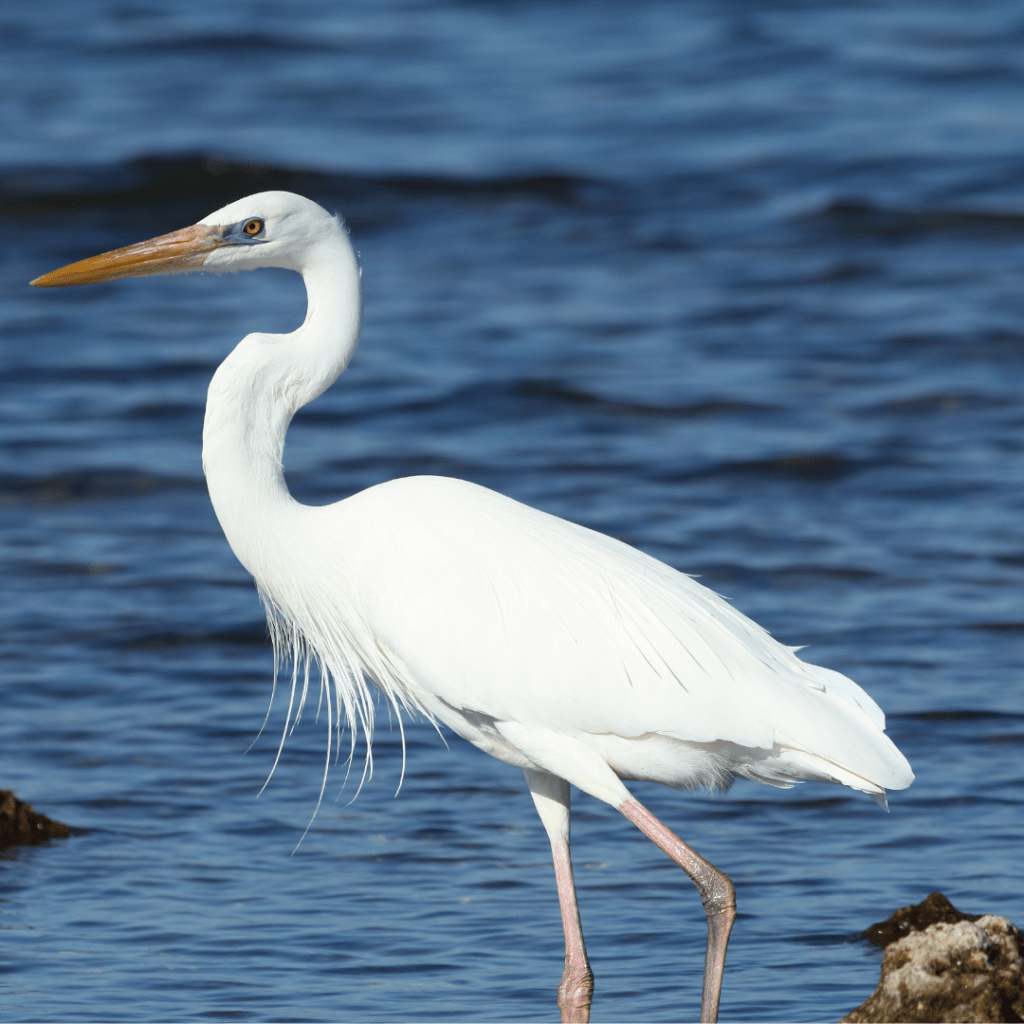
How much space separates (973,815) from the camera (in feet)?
21.1

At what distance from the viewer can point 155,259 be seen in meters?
5.10

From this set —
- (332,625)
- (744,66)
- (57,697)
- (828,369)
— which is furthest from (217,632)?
(744,66)

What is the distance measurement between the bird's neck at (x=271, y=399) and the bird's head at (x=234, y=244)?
58mm

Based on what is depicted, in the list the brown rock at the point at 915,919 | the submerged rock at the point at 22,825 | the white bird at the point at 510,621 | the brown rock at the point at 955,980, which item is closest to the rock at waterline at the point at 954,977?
the brown rock at the point at 955,980

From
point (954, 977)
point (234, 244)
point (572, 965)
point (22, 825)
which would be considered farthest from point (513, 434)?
point (954, 977)

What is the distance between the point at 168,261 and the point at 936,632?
15.4 ft

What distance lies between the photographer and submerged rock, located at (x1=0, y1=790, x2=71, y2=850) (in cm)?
614

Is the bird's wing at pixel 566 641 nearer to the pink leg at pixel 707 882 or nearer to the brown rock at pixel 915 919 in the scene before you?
the pink leg at pixel 707 882

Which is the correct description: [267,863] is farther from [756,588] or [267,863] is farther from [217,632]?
[756,588]

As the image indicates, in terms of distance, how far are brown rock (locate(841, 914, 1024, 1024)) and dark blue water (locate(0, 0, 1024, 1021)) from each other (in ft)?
3.23

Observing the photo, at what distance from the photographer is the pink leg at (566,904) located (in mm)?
4879

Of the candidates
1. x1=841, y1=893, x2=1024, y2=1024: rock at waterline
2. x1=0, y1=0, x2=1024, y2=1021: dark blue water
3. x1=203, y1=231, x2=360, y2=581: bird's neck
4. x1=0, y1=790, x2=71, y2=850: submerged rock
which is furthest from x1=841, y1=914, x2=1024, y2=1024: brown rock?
x1=0, y1=790, x2=71, y2=850: submerged rock

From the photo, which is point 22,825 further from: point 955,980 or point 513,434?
point 513,434

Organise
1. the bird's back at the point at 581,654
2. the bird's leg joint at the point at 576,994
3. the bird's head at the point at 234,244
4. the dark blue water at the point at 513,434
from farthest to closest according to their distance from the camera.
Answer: the dark blue water at the point at 513,434, the bird's head at the point at 234,244, the bird's leg joint at the point at 576,994, the bird's back at the point at 581,654
